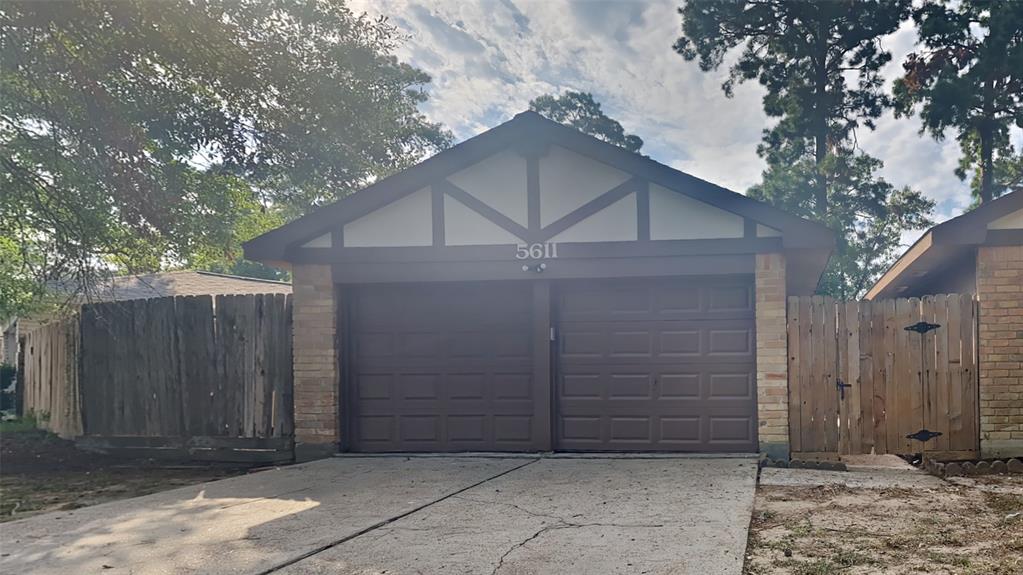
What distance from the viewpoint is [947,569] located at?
3.47 metres

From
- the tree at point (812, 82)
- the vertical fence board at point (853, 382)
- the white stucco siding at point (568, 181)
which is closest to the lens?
the vertical fence board at point (853, 382)

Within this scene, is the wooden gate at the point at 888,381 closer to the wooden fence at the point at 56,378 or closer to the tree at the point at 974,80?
the wooden fence at the point at 56,378

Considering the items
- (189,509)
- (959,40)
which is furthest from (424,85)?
(189,509)

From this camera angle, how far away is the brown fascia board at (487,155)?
23.8 ft

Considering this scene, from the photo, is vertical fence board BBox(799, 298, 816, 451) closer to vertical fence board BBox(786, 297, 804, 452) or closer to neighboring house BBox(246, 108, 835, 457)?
vertical fence board BBox(786, 297, 804, 452)

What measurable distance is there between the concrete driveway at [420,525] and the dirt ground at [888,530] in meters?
0.21

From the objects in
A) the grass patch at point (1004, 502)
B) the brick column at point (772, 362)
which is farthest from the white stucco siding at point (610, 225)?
the grass patch at point (1004, 502)

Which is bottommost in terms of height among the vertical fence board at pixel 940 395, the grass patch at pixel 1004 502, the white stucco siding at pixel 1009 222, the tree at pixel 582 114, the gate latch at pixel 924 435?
the grass patch at pixel 1004 502

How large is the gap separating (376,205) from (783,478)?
5.38 meters

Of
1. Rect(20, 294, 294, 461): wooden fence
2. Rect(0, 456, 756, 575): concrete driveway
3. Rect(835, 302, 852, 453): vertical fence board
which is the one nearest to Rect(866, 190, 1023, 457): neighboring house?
Rect(835, 302, 852, 453): vertical fence board

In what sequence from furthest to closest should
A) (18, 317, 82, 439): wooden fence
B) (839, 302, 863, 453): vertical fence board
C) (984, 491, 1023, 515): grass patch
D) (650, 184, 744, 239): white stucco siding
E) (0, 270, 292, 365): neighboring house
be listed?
(0, 270, 292, 365): neighboring house, (18, 317, 82, 439): wooden fence, (650, 184, 744, 239): white stucco siding, (839, 302, 863, 453): vertical fence board, (984, 491, 1023, 515): grass patch

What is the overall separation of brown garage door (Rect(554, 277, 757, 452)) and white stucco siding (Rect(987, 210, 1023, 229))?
254 centimetres

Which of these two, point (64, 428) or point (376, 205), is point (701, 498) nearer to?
point (376, 205)

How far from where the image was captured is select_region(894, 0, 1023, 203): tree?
1777 cm
